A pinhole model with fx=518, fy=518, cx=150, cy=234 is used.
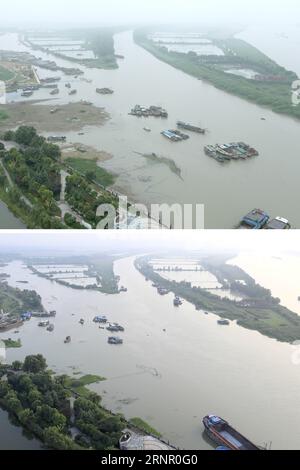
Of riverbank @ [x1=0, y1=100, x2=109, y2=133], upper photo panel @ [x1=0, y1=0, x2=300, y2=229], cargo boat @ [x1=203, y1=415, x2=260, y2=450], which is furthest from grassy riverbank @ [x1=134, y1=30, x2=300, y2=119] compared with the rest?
cargo boat @ [x1=203, y1=415, x2=260, y2=450]

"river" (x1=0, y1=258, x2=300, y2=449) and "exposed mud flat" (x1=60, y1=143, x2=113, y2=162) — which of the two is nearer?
"river" (x1=0, y1=258, x2=300, y2=449)

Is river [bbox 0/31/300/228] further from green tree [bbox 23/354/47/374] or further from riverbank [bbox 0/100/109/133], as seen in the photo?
green tree [bbox 23/354/47/374]

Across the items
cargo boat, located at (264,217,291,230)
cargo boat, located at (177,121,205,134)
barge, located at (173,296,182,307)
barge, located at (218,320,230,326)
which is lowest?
barge, located at (218,320,230,326)

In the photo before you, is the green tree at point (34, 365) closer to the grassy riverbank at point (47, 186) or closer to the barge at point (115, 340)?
the barge at point (115, 340)

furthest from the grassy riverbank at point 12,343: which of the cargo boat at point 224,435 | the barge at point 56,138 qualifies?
the barge at point 56,138

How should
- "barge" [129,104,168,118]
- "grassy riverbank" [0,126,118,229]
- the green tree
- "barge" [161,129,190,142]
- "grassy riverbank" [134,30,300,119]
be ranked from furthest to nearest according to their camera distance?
"grassy riverbank" [134,30,300,119] < "barge" [129,104,168,118] < "barge" [161,129,190,142] < "grassy riverbank" [0,126,118,229] < the green tree

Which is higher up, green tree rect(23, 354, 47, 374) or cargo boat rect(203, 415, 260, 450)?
green tree rect(23, 354, 47, 374)

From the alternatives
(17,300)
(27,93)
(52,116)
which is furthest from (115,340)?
(27,93)
